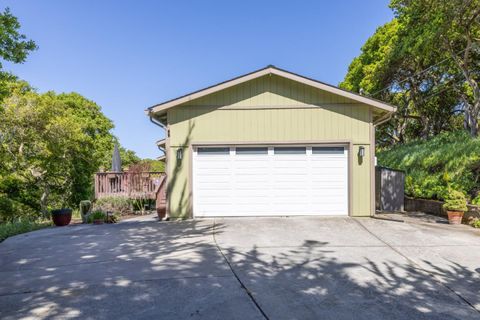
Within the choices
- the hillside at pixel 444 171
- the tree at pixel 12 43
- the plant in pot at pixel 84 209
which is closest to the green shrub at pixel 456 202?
the hillside at pixel 444 171

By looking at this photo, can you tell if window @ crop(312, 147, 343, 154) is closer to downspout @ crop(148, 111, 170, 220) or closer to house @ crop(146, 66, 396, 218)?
house @ crop(146, 66, 396, 218)

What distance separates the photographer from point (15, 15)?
923 cm

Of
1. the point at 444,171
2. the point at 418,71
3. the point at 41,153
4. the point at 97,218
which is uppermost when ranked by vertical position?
the point at 418,71

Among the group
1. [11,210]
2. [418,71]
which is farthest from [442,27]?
[11,210]

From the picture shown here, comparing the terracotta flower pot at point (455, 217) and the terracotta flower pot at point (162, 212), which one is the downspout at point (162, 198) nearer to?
the terracotta flower pot at point (162, 212)

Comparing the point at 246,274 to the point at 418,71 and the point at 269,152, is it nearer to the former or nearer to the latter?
the point at 269,152

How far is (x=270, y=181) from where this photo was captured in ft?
29.4

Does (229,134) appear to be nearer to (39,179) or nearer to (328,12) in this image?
(328,12)

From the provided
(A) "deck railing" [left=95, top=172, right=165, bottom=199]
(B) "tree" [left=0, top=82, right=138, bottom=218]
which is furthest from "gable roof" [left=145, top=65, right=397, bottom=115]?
(B) "tree" [left=0, top=82, right=138, bottom=218]

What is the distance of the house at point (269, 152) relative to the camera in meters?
8.92

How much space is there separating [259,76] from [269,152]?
2.25m

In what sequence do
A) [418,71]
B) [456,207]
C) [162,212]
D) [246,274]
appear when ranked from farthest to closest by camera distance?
[418,71], [162,212], [456,207], [246,274]

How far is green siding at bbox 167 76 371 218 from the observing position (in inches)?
352

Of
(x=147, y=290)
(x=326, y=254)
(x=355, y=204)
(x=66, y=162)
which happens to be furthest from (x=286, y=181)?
(x=66, y=162)
